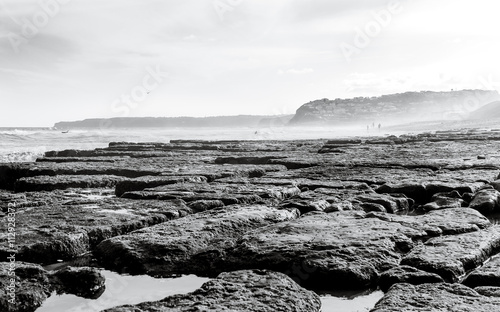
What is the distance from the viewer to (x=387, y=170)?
23.4 feet

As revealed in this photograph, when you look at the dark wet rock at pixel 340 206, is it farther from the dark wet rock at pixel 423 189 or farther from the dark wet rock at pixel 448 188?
the dark wet rock at pixel 448 188

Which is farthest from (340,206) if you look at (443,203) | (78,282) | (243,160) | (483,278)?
(243,160)

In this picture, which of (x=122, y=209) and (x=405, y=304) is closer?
(x=405, y=304)

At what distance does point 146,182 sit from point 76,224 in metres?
2.40

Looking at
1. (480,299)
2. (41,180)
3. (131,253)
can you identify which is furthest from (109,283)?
(41,180)

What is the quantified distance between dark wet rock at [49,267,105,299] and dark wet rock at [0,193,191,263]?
501mm

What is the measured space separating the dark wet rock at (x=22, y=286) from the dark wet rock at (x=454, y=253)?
185 cm

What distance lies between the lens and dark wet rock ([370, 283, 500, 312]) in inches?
83.8

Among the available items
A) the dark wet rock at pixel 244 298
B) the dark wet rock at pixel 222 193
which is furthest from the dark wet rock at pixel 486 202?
the dark wet rock at pixel 244 298

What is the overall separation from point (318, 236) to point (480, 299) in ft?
3.80

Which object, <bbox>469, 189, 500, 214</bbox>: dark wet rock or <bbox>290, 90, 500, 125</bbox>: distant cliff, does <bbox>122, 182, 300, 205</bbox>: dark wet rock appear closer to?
<bbox>469, 189, 500, 214</bbox>: dark wet rock

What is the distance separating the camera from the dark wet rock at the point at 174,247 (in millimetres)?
2928

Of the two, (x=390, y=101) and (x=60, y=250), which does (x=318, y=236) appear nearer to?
(x=60, y=250)

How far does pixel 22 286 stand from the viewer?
2.42m
